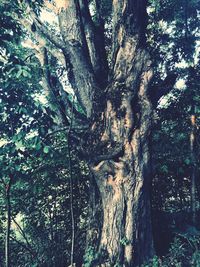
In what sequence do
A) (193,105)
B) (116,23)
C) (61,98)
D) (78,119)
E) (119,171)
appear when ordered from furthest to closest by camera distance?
(193,105) → (61,98) → (78,119) → (116,23) → (119,171)

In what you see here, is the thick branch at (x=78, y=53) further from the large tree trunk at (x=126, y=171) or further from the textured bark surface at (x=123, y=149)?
the large tree trunk at (x=126, y=171)

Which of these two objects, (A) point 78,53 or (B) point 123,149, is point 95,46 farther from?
(B) point 123,149

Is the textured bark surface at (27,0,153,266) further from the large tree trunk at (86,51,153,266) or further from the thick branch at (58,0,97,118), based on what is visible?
the thick branch at (58,0,97,118)

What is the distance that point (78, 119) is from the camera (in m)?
5.14

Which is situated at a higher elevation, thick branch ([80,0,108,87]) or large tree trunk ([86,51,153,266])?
thick branch ([80,0,108,87])

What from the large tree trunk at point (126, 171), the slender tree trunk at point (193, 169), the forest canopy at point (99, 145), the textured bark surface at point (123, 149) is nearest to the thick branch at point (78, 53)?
the forest canopy at point (99, 145)

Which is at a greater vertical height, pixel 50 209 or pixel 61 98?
pixel 61 98

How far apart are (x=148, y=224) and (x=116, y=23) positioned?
10.1 feet

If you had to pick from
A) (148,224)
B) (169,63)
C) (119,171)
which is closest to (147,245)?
(148,224)

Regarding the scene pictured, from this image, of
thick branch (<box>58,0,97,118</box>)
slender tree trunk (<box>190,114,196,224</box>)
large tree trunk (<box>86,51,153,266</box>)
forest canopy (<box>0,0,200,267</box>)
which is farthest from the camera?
slender tree trunk (<box>190,114,196,224</box>)

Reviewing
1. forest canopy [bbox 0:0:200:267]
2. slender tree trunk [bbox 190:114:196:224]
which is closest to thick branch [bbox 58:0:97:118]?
forest canopy [bbox 0:0:200:267]

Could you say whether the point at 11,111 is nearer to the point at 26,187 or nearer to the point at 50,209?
the point at 26,187

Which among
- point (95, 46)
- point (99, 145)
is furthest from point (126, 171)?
point (95, 46)

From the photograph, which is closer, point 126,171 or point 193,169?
point 126,171
